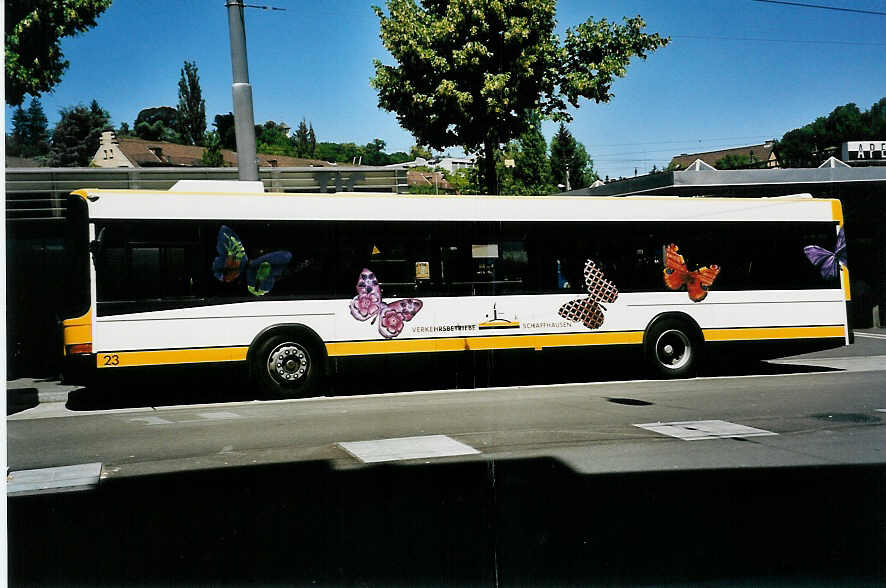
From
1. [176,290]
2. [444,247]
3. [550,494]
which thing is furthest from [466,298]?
[550,494]

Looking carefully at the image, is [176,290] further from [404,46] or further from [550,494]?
[404,46]

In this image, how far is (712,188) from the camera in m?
22.9

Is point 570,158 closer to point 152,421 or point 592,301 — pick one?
point 592,301

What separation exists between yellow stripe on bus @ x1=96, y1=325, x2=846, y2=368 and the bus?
0.02m

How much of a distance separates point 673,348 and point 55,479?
33.3 ft

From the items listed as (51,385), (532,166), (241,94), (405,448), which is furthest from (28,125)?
(532,166)

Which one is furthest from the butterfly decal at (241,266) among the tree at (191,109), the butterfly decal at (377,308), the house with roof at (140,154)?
the tree at (191,109)

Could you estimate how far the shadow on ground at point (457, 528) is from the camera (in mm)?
4199

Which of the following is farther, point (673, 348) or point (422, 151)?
point (422, 151)

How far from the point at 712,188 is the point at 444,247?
12614mm

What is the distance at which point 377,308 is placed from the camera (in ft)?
40.5

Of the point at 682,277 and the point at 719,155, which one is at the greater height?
the point at 719,155

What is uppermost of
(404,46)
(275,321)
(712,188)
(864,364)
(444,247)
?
(404,46)

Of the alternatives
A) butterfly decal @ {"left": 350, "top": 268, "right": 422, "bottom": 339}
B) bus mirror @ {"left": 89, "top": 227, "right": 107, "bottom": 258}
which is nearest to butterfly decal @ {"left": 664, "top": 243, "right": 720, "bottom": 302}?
butterfly decal @ {"left": 350, "top": 268, "right": 422, "bottom": 339}
